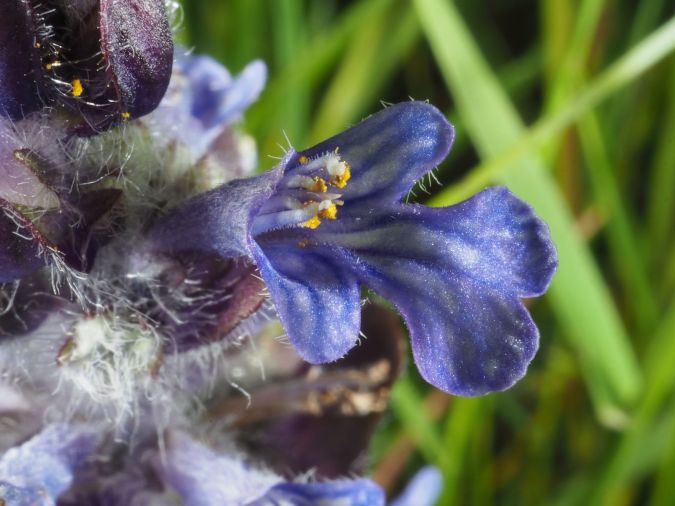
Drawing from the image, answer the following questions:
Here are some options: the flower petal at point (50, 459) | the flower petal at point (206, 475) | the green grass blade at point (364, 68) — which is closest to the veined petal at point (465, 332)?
the flower petal at point (206, 475)

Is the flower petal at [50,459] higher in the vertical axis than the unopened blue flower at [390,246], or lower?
lower

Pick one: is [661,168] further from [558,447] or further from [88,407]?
[88,407]

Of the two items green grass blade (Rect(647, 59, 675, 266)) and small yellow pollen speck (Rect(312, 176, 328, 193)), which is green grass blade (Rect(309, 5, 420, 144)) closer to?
green grass blade (Rect(647, 59, 675, 266))

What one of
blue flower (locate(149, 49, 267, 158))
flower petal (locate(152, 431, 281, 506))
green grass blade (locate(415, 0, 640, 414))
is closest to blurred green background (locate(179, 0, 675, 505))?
green grass blade (locate(415, 0, 640, 414))

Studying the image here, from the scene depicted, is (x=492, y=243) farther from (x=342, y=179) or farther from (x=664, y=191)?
(x=664, y=191)

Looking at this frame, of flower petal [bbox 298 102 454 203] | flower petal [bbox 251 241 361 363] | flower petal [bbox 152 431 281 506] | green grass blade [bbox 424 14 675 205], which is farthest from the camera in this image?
green grass blade [bbox 424 14 675 205]

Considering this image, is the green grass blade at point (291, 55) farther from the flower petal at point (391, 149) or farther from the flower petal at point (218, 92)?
the flower petal at point (391, 149)
